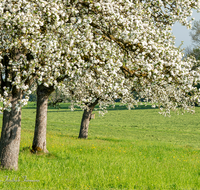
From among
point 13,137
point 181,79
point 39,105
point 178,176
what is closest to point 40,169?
point 13,137

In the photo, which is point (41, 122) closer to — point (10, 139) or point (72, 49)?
point (10, 139)

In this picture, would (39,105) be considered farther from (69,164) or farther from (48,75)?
(48,75)

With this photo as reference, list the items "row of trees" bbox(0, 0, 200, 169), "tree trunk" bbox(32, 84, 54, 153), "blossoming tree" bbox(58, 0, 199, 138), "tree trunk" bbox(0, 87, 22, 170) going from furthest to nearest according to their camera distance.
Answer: "tree trunk" bbox(32, 84, 54, 153), "tree trunk" bbox(0, 87, 22, 170), "blossoming tree" bbox(58, 0, 199, 138), "row of trees" bbox(0, 0, 200, 169)

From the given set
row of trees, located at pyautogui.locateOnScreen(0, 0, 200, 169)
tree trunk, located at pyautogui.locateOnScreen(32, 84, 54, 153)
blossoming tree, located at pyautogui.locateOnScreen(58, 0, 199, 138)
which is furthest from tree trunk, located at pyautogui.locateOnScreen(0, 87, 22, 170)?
tree trunk, located at pyautogui.locateOnScreen(32, 84, 54, 153)

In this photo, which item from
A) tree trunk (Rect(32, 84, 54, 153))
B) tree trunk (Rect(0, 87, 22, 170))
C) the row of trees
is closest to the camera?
the row of trees

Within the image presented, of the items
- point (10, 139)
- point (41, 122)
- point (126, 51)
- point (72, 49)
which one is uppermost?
point (126, 51)

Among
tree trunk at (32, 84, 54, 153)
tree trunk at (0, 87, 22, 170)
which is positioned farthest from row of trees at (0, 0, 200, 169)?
tree trunk at (32, 84, 54, 153)

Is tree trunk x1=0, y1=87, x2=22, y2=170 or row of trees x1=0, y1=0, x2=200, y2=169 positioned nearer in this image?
row of trees x1=0, y1=0, x2=200, y2=169

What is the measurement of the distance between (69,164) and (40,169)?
165 cm

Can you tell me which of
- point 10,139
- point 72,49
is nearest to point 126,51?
point 72,49

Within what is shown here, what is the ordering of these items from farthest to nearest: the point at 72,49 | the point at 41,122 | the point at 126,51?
the point at 41,122 → the point at 126,51 → the point at 72,49

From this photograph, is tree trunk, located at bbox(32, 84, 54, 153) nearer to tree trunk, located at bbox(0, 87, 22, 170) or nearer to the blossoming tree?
tree trunk, located at bbox(0, 87, 22, 170)

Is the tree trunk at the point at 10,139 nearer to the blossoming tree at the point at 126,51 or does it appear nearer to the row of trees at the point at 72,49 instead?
the row of trees at the point at 72,49

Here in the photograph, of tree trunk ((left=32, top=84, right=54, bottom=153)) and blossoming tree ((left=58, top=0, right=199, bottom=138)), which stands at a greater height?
blossoming tree ((left=58, top=0, right=199, bottom=138))
